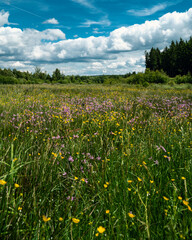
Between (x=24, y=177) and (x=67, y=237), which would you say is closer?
(x=67, y=237)

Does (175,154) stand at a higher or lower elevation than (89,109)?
lower

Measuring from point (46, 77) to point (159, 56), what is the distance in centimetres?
4973

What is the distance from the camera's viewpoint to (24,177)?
191 cm

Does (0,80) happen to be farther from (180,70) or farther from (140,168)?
(180,70)

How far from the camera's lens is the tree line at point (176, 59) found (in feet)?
187

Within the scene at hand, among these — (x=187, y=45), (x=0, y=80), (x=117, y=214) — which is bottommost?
(x=117, y=214)

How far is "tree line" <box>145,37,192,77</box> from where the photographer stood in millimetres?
57000

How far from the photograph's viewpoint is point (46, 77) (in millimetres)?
60688

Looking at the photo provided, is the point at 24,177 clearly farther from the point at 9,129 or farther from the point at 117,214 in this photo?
the point at 9,129

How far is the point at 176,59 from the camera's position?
62188mm

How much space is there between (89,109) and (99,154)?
3039mm

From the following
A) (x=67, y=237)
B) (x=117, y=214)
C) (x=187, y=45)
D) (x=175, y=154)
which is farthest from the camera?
(x=187, y=45)

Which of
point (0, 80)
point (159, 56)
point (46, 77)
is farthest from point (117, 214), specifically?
point (159, 56)

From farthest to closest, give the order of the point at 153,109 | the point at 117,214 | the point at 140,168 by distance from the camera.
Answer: the point at 153,109, the point at 140,168, the point at 117,214
